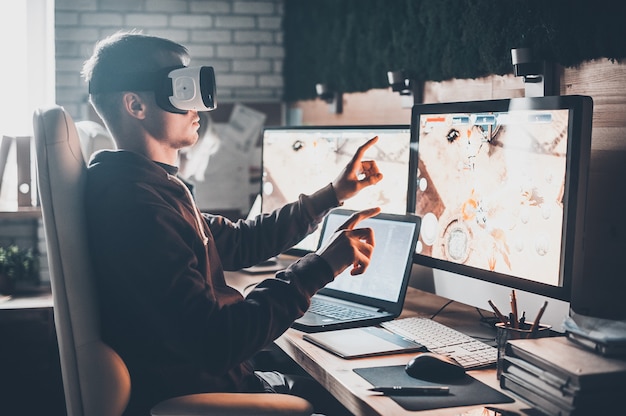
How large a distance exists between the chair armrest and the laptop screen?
56cm

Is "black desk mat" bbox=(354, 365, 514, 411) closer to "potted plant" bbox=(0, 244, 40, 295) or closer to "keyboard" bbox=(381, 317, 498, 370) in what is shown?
"keyboard" bbox=(381, 317, 498, 370)

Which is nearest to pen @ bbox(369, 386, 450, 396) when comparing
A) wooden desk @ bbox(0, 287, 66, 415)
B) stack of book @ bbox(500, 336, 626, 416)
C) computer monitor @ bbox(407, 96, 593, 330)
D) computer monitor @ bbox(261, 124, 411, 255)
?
stack of book @ bbox(500, 336, 626, 416)

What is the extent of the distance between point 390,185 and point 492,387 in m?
0.91

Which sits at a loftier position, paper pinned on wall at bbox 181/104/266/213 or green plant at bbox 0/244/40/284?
paper pinned on wall at bbox 181/104/266/213

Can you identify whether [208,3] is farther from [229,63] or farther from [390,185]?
[390,185]

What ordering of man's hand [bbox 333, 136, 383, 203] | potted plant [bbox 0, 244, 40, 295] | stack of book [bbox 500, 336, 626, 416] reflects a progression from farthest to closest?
potted plant [bbox 0, 244, 40, 295], man's hand [bbox 333, 136, 383, 203], stack of book [bbox 500, 336, 626, 416]

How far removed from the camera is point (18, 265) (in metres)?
3.05

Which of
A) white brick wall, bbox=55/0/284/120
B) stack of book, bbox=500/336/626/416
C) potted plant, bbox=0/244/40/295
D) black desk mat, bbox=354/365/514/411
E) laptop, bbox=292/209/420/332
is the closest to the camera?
stack of book, bbox=500/336/626/416

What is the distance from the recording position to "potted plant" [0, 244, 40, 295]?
9.84 ft

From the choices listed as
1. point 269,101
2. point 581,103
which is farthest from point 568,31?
point 269,101

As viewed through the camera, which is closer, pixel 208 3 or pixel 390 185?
pixel 390 185

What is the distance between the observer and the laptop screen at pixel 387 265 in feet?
6.32

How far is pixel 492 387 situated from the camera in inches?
55.0

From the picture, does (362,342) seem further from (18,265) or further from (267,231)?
(18,265)
